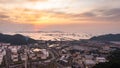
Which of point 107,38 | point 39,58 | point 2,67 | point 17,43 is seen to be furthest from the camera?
point 107,38

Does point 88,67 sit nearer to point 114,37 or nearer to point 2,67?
point 2,67

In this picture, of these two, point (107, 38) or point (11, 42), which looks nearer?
point (11, 42)

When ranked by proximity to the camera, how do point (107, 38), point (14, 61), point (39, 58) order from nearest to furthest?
point (14, 61) < point (39, 58) < point (107, 38)

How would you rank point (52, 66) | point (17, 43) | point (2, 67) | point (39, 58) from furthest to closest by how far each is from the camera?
point (17, 43)
point (39, 58)
point (52, 66)
point (2, 67)

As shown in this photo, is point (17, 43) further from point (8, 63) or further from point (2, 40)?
point (8, 63)

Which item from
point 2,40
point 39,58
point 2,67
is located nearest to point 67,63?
point 39,58

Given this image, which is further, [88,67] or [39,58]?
[39,58]

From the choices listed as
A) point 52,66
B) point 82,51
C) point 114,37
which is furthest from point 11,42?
point 114,37

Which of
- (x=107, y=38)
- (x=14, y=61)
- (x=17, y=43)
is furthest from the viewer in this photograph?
(x=107, y=38)
